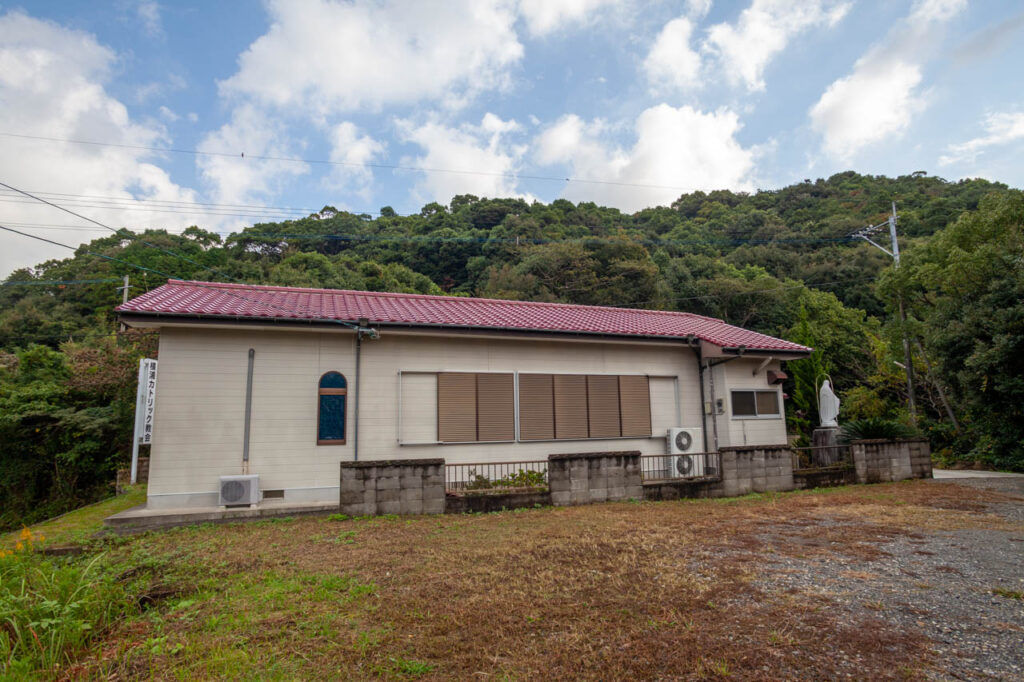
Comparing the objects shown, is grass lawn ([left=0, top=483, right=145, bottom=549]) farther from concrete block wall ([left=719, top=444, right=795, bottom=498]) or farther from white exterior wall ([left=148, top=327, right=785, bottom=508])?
concrete block wall ([left=719, top=444, right=795, bottom=498])

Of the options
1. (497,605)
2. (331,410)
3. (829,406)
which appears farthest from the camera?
(829,406)

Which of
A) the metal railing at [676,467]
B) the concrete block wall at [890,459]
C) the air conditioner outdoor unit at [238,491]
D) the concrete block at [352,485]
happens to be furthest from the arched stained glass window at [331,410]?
the concrete block wall at [890,459]

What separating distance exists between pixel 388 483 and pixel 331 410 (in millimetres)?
2029

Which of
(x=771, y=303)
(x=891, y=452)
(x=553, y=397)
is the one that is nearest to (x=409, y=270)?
(x=771, y=303)

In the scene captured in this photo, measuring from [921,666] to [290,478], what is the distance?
8000mm

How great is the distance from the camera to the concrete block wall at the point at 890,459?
10.1 metres

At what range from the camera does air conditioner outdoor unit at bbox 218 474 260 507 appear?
770cm

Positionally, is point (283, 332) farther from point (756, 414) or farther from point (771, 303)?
point (771, 303)

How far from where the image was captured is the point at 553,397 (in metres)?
10.1

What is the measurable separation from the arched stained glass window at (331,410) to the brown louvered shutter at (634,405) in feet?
17.4

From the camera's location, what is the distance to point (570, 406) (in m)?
10.2

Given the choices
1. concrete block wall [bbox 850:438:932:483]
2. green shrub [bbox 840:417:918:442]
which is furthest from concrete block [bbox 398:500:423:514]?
green shrub [bbox 840:417:918:442]

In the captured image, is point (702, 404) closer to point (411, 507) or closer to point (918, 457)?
point (918, 457)

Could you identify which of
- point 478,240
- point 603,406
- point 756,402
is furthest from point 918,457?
point 478,240
